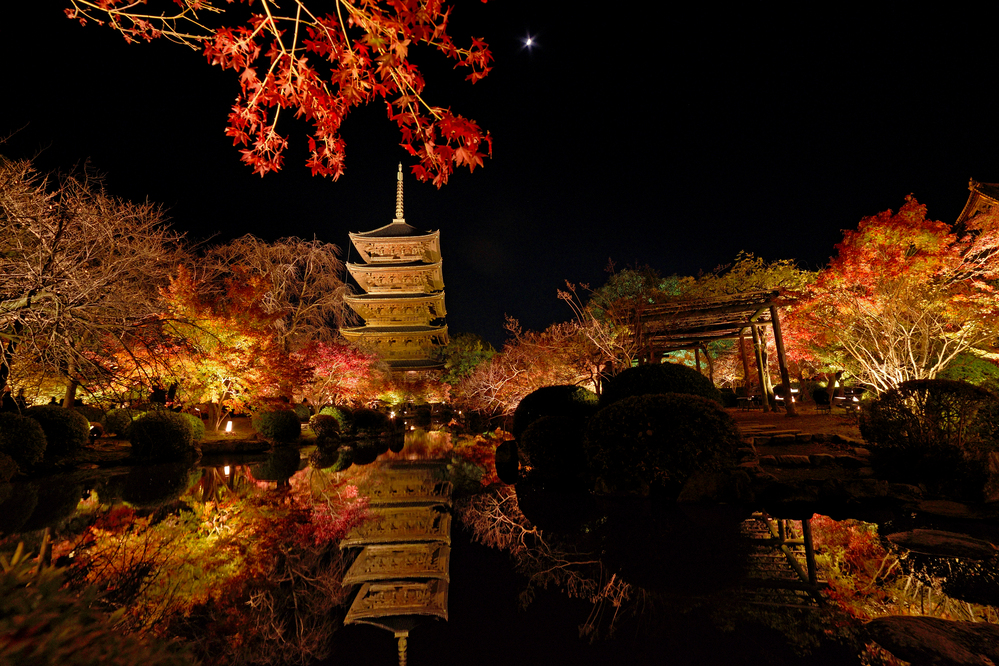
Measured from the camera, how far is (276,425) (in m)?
16.6

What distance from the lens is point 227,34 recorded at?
3.39 meters

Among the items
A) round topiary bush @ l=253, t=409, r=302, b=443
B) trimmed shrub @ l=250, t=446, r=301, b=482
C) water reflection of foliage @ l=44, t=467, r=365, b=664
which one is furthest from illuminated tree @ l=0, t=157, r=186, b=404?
round topiary bush @ l=253, t=409, r=302, b=443

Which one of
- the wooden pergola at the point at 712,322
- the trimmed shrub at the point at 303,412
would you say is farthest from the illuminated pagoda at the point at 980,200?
the trimmed shrub at the point at 303,412

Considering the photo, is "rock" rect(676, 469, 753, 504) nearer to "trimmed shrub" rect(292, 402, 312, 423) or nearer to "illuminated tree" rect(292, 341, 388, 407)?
"illuminated tree" rect(292, 341, 388, 407)

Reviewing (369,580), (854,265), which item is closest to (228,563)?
(369,580)

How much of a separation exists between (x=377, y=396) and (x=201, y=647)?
22665 millimetres

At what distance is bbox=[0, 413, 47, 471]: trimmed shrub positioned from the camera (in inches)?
339

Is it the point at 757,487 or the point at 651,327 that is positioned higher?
the point at 651,327

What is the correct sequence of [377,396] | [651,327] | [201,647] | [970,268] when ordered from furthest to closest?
[377,396] < [651,327] < [970,268] < [201,647]

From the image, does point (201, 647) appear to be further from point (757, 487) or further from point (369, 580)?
point (757, 487)

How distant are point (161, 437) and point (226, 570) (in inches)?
393

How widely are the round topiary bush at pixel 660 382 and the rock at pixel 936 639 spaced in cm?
532

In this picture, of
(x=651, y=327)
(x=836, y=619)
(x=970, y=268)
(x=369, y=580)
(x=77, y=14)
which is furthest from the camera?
(x=651, y=327)

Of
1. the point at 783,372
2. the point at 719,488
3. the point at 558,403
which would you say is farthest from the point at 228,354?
the point at 783,372
